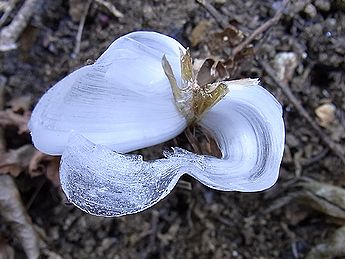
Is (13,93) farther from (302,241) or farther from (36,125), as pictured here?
(302,241)

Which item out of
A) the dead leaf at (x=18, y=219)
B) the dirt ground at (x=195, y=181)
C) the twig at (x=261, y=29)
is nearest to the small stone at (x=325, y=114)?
the dirt ground at (x=195, y=181)

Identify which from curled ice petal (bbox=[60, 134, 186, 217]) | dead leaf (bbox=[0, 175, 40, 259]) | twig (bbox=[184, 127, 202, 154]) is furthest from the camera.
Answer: dead leaf (bbox=[0, 175, 40, 259])

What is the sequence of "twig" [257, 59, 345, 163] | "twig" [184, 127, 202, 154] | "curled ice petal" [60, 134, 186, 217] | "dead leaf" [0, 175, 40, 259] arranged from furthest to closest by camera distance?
"twig" [257, 59, 345, 163]
"dead leaf" [0, 175, 40, 259]
"twig" [184, 127, 202, 154]
"curled ice petal" [60, 134, 186, 217]

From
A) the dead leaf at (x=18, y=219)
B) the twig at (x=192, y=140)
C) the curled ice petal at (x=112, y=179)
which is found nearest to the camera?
the curled ice petal at (x=112, y=179)

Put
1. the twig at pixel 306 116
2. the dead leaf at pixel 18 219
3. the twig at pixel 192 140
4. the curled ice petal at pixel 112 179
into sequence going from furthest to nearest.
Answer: the twig at pixel 306 116 < the dead leaf at pixel 18 219 < the twig at pixel 192 140 < the curled ice petal at pixel 112 179

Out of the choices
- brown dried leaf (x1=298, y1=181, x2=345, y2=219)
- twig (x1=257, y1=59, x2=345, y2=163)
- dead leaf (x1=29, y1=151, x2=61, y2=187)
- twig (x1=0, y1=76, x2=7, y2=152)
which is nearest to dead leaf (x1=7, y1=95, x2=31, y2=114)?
twig (x1=0, y1=76, x2=7, y2=152)

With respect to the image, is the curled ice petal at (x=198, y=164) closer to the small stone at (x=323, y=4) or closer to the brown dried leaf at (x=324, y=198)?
the brown dried leaf at (x=324, y=198)

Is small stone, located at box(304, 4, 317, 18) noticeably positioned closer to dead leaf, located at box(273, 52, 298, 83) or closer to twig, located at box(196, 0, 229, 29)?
dead leaf, located at box(273, 52, 298, 83)

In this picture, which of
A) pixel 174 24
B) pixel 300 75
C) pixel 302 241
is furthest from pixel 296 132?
pixel 174 24
